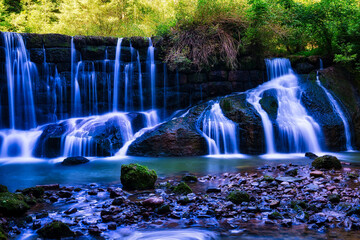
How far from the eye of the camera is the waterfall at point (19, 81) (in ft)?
42.9

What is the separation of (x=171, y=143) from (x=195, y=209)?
20.8ft

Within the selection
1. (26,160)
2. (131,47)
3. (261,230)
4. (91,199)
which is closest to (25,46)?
(131,47)

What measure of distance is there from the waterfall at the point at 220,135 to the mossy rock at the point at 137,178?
540cm

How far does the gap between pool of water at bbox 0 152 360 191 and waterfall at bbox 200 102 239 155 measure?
2.00 feet

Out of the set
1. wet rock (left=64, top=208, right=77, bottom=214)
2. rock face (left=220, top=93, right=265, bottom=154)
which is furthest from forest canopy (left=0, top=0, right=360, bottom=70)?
wet rock (left=64, top=208, right=77, bottom=214)

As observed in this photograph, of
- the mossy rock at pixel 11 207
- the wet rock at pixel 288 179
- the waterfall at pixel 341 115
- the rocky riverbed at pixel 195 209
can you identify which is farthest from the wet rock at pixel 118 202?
the waterfall at pixel 341 115

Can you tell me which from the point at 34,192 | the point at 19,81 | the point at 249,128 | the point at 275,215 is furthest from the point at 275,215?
the point at 19,81

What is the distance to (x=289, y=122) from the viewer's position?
11.3 m

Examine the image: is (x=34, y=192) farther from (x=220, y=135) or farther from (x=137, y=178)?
(x=220, y=135)

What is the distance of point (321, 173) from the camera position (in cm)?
615

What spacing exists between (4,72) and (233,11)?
1090cm

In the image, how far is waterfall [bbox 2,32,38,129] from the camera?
1306cm

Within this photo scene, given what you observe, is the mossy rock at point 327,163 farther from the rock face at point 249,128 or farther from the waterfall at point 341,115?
the waterfall at point 341,115

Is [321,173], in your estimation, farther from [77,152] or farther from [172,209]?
[77,152]
